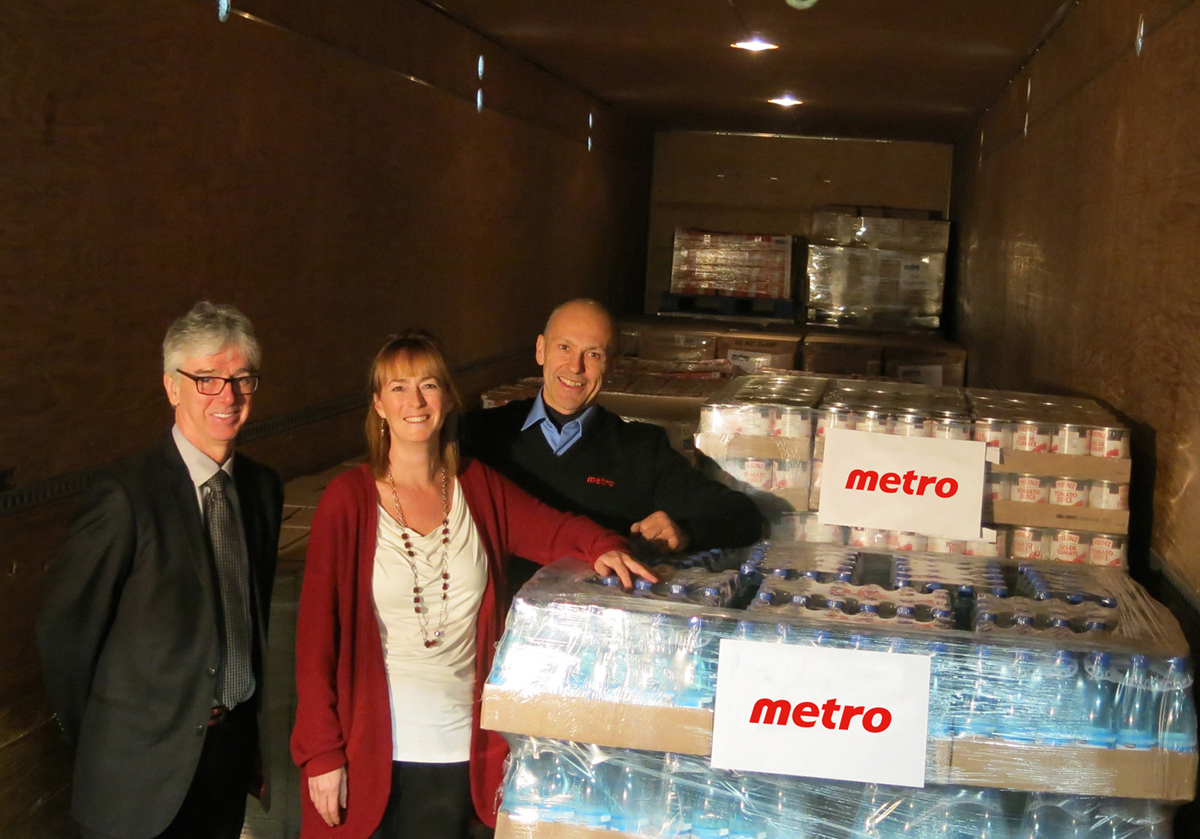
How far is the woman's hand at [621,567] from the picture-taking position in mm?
2722

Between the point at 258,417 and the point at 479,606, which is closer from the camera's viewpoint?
the point at 479,606

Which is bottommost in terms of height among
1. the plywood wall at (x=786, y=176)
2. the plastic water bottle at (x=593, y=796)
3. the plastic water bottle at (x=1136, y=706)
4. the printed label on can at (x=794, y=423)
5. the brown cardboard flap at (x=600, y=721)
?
the plastic water bottle at (x=593, y=796)

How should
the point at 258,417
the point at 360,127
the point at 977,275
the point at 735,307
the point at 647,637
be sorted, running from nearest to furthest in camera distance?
1. the point at 647,637
2. the point at 258,417
3. the point at 360,127
4. the point at 977,275
5. the point at 735,307

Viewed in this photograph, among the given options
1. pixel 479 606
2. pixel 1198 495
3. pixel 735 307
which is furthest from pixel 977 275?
pixel 479 606

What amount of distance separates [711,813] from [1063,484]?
5.08 ft

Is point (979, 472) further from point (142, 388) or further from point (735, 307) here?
point (735, 307)

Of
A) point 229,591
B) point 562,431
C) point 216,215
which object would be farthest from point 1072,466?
point 216,215

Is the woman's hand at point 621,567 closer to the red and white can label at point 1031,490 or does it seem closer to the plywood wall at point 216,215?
the red and white can label at point 1031,490

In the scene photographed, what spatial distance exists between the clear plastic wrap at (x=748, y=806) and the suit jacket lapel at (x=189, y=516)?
78cm

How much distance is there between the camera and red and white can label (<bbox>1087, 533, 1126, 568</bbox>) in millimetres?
3416

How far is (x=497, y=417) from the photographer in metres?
3.61

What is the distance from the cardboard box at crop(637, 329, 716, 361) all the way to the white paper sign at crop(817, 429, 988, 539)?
513 centimetres

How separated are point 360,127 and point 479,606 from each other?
2.85 meters

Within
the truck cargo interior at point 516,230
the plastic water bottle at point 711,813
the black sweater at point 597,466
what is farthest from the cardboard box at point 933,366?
the plastic water bottle at point 711,813
